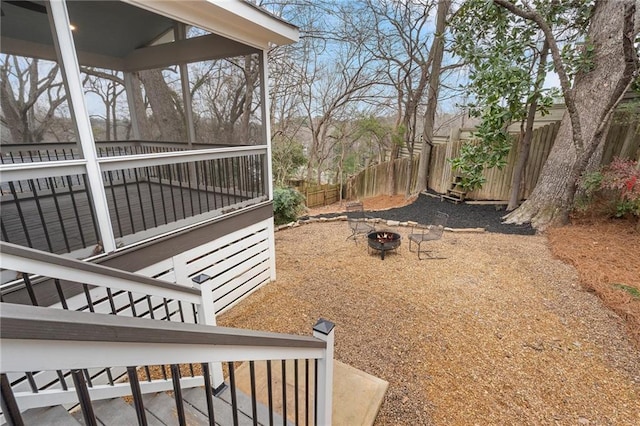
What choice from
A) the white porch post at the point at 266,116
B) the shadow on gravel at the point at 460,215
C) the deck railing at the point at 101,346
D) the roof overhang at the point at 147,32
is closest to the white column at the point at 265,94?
the white porch post at the point at 266,116

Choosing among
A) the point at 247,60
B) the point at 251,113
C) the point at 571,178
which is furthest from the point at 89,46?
the point at 571,178

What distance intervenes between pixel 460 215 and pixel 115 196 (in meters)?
7.95

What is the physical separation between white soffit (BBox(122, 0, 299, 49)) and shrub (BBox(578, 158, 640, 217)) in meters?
6.29

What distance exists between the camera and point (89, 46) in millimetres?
4793

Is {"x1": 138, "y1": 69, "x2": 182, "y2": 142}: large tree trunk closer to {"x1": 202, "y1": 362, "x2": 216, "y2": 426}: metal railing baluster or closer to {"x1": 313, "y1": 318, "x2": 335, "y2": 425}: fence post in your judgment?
{"x1": 313, "y1": 318, "x2": 335, "y2": 425}: fence post

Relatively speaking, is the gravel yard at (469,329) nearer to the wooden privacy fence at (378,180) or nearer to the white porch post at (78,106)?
the white porch post at (78,106)

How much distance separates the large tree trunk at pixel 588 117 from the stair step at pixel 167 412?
733 centimetres

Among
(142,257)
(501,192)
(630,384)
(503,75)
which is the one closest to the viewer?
(630,384)

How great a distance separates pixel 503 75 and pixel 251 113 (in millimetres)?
5270

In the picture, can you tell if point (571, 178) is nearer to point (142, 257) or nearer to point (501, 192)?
point (501, 192)

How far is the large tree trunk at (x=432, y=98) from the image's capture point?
9.23 metres

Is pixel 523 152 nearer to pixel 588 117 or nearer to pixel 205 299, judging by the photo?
pixel 588 117

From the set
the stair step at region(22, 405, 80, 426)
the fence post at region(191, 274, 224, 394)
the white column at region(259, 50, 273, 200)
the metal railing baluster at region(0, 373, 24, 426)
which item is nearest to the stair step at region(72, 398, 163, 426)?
the stair step at region(22, 405, 80, 426)

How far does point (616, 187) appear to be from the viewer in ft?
18.0
